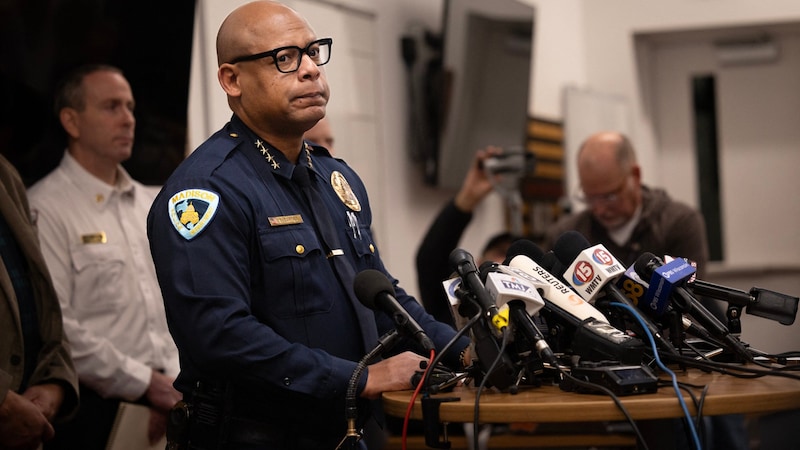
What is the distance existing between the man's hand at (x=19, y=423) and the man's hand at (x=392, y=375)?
109cm

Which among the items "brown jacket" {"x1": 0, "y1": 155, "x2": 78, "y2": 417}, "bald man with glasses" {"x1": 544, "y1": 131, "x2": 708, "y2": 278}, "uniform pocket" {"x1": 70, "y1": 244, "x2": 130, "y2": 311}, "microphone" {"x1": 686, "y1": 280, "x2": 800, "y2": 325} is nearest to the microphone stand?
"microphone" {"x1": 686, "y1": 280, "x2": 800, "y2": 325}

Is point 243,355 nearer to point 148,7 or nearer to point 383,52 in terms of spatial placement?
point 148,7

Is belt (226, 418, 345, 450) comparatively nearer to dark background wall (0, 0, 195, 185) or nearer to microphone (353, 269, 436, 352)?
microphone (353, 269, 436, 352)

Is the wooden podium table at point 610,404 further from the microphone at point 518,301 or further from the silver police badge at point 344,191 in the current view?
the silver police badge at point 344,191

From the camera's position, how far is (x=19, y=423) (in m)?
2.71

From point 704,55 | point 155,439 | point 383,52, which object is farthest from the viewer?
point 704,55

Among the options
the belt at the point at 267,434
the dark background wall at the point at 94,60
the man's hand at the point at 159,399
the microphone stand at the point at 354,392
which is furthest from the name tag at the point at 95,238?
the microphone stand at the point at 354,392

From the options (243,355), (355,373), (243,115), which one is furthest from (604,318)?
(243,115)

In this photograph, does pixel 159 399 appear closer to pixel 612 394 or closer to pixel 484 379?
pixel 484 379

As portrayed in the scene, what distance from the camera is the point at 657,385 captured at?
73.4 inches

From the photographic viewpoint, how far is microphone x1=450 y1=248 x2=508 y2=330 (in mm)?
1908

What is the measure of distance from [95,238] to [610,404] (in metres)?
2.04

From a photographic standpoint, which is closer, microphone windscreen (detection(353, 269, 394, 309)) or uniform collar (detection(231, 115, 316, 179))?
microphone windscreen (detection(353, 269, 394, 309))

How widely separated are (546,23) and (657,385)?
6130 mm
